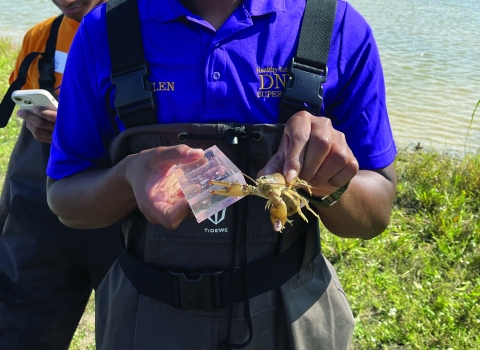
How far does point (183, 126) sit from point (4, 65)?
9018 millimetres

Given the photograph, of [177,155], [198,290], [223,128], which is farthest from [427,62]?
[177,155]

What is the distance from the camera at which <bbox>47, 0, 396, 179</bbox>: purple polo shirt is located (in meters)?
1.67

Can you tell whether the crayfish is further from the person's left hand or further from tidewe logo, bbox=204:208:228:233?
tidewe logo, bbox=204:208:228:233

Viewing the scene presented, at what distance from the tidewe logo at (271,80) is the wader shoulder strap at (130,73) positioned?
1.12ft

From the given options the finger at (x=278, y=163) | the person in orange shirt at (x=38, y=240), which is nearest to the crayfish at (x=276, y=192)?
the finger at (x=278, y=163)

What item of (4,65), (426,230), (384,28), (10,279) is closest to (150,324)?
(10,279)

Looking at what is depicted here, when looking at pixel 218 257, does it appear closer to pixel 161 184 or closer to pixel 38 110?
pixel 161 184

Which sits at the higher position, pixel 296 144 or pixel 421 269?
pixel 296 144

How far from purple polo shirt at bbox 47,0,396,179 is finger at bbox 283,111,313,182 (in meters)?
0.26

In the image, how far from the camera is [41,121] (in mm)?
2545

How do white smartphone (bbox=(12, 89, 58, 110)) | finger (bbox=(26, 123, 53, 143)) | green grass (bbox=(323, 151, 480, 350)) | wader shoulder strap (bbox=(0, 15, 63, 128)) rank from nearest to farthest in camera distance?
white smartphone (bbox=(12, 89, 58, 110))
finger (bbox=(26, 123, 53, 143))
wader shoulder strap (bbox=(0, 15, 63, 128))
green grass (bbox=(323, 151, 480, 350))

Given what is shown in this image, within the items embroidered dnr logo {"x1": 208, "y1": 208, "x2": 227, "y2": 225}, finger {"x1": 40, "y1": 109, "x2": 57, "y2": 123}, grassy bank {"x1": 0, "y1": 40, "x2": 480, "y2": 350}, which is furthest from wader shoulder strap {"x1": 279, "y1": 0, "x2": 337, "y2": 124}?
grassy bank {"x1": 0, "y1": 40, "x2": 480, "y2": 350}

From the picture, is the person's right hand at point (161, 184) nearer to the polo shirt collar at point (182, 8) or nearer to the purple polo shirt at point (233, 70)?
the purple polo shirt at point (233, 70)

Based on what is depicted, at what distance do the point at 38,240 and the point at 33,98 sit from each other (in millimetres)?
763
